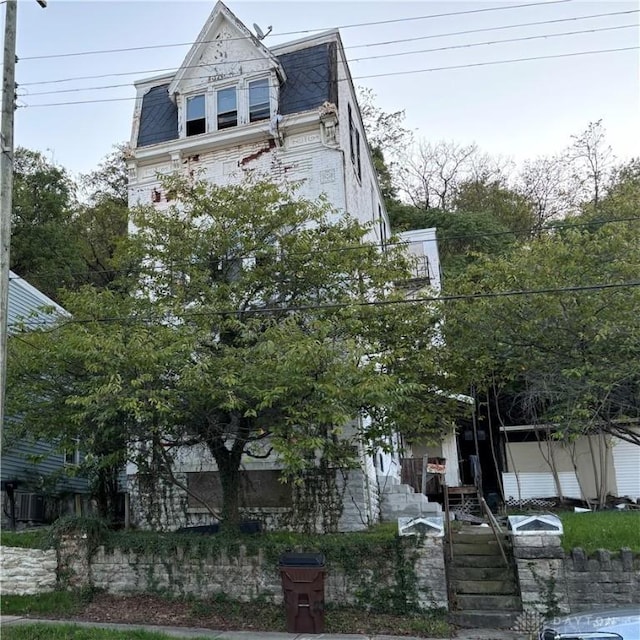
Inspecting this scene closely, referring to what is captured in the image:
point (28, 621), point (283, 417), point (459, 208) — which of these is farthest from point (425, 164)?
point (28, 621)

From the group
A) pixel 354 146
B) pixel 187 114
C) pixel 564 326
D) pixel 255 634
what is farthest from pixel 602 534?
pixel 187 114

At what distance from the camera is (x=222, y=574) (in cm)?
969

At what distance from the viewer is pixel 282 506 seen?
524 inches

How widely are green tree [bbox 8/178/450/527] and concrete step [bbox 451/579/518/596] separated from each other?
8.23 feet

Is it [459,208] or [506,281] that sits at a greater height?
[459,208]

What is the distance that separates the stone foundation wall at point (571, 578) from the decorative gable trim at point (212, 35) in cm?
1320

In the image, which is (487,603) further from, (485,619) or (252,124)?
(252,124)

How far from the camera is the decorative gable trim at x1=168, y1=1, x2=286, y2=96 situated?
1644 centimetres

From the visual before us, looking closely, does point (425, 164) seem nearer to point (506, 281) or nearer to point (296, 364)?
point (506, 281)

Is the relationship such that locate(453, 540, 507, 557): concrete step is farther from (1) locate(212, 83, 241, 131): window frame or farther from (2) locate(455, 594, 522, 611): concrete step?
(1) locate(212, 83, 241, 131): window frame

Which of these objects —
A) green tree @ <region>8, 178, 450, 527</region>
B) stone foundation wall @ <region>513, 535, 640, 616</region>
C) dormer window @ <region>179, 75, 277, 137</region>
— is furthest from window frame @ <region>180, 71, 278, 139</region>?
stone foundation wall @ <region>513, 535, 640, 616</region>

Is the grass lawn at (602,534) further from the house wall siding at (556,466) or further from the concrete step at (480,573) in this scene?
the house wall siding at (556,466)

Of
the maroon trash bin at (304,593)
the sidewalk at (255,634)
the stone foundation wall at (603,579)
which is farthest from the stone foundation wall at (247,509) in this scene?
the stone foundation wall at (603,579)

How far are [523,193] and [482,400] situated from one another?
47.2 ft
